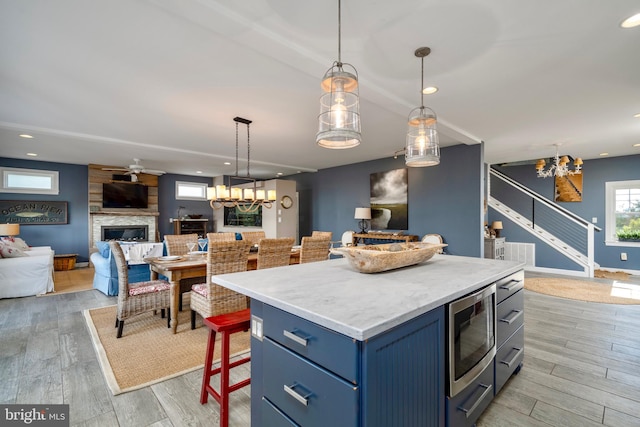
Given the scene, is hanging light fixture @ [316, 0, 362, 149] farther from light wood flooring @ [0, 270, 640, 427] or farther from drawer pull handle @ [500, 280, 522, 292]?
light wood flooring @ [0, 270, 640, 427]

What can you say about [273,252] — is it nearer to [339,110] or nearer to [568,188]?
[339,110]

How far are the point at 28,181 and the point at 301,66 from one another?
8227 mm

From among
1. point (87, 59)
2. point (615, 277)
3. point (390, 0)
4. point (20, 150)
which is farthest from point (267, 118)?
point (615, 277)

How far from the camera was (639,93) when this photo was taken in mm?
3154

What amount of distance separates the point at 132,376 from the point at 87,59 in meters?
2.67

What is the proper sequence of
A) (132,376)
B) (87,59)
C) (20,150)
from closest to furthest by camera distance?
(132,376)
(87,59)
(20,150)

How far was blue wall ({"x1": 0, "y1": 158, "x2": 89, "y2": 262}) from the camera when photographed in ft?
22.9

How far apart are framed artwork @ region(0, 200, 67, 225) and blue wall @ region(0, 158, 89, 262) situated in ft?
0.32

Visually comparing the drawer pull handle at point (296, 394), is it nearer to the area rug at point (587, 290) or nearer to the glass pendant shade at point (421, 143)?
the glass pendant shade at point (421, 143)

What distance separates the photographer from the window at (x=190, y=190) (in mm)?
9414

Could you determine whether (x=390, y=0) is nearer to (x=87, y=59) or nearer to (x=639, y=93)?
(x=87, y=59)

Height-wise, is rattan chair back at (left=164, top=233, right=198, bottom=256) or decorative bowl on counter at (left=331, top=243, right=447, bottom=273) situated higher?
decorative bowl on counter at (left=331, top=243, right=447, bottom=273)

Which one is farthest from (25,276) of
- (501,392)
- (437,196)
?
(437,196)

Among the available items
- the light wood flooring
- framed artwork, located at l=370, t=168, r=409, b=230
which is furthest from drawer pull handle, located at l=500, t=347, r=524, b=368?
framed artwork, located at l=370, t=168, r=409, b=230
